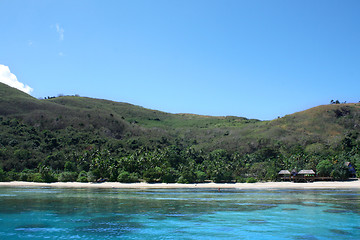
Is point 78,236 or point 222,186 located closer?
point 78,236

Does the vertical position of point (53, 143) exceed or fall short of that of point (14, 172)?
it exceeds it

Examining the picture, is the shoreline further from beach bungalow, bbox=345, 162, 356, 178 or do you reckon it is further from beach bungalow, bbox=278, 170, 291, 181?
beach bungalow, bbox=278, 170, 291, 181

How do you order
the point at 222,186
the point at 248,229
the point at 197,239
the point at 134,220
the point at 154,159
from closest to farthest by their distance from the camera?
the point at 197,239, the point at 248,229, the point at 134,220, the point at 222,186, the point at 154,159

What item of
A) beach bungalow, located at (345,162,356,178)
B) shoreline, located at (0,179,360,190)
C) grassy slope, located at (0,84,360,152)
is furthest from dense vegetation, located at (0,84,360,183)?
shoreline, located at (0,179,360,190)

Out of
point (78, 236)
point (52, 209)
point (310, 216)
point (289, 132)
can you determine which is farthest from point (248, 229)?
point (289, 132)

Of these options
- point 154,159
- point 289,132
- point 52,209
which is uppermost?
point 289,132

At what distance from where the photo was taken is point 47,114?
157m

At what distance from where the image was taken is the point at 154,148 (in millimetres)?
135000

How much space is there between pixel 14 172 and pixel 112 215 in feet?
236

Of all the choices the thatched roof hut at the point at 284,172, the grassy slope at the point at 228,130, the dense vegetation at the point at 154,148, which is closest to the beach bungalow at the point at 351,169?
the dense vegetation at the point at 154,148

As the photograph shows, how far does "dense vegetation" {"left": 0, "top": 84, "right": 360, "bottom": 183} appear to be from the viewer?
90.3 metres

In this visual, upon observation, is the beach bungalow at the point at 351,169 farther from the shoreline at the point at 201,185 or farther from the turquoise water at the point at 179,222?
the turquoise water at the point at 179,222

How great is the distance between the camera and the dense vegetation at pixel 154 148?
296ft

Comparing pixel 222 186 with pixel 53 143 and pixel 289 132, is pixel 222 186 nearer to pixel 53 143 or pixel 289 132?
pixel 53 143
